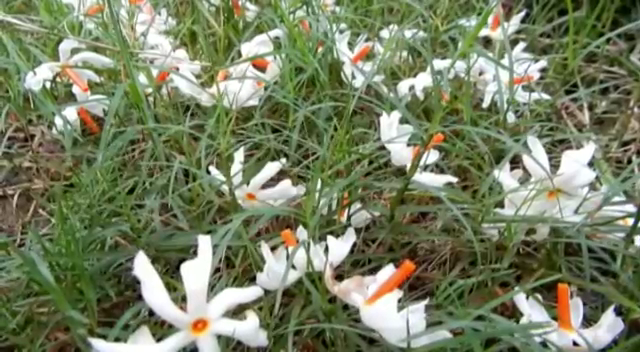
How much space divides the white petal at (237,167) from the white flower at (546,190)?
28cm

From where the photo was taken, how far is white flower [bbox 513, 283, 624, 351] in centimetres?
79

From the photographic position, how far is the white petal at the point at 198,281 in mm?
749

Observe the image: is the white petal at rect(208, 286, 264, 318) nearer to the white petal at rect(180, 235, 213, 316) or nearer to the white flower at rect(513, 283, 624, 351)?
the white petal at rect(180, 235, 213, 316)

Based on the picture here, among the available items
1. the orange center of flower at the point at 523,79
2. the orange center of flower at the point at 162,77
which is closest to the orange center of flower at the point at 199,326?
the orange center of flower at the point at 162,77

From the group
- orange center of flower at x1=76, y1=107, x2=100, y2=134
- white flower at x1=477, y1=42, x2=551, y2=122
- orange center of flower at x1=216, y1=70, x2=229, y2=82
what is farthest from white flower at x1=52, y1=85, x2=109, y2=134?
white flower at x1=477, y1=42, x2=551, y2=122

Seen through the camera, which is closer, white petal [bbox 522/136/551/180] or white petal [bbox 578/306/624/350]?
white petal [bbox 578/306/624/350]

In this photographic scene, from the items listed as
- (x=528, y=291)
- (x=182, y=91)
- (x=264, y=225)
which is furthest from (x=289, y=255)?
(x=182, y=91)

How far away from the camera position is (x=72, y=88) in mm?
1169

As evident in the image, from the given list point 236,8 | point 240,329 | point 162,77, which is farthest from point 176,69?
point 240,329

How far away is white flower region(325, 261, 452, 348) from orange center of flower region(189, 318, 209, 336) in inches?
5.2

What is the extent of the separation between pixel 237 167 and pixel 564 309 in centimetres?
38

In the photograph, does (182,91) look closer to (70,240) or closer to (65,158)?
(65,158)

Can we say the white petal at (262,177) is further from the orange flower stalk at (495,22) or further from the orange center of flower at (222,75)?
the orange flower stalk at (495,22)

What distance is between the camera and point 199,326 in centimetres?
76
